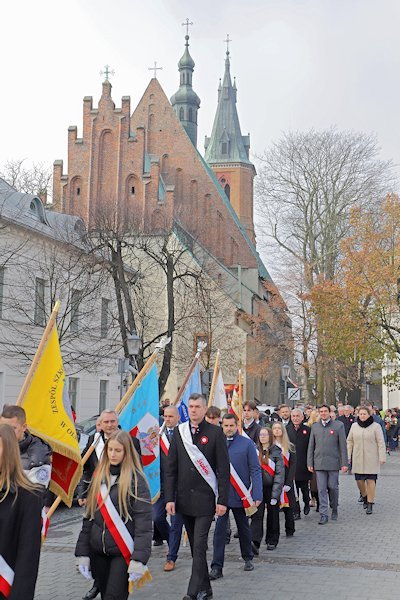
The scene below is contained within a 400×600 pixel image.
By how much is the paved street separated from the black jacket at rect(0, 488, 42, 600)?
336 cm

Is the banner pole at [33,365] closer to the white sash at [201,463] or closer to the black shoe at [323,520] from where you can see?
the white sash at [201,463]

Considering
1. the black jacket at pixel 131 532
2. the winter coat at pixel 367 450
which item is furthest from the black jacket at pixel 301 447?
the black jacket at pixel 131 532

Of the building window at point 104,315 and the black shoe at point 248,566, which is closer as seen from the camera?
the black shoe at point 248,566

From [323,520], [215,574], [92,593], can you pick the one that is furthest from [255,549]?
[323,520]

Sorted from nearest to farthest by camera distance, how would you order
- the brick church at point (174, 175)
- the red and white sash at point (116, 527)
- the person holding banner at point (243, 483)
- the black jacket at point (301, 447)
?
the red and white sash at point (116, 527) → the person holding banner at point (243, 483) → the black jacket at point (301, 447) → the brick church at point (174, 175)

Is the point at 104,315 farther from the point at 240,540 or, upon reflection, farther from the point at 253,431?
the point at 240,540

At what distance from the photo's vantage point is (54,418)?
22.5ft

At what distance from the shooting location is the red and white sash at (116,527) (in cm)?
549

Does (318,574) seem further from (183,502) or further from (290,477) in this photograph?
(290,477)

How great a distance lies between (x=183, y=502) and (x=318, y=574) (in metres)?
1.89

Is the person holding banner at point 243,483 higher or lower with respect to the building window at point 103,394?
lower

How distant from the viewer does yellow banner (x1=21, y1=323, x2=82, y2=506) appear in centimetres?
675

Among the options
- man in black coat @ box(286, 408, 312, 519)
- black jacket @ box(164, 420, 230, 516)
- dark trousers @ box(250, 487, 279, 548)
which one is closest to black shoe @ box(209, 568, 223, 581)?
black jacket @ box(164, 420, 230, 516)

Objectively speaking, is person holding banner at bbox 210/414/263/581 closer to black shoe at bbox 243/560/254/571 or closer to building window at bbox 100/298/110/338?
black shoe at bbox 243/560/254/571
